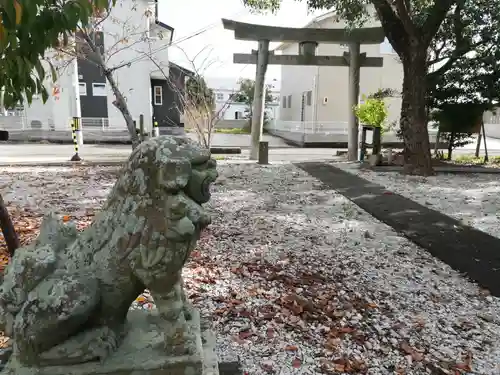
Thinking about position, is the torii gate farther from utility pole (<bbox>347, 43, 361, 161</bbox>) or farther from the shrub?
the shrub

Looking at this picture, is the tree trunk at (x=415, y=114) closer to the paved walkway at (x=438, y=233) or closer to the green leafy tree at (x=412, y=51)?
the green leafy tree at (x=412, y=51)

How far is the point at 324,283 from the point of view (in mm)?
3223

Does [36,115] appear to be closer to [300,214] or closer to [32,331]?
[300,214]

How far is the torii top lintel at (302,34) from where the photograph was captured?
10484 mm

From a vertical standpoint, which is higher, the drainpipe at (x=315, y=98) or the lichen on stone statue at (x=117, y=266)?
the drainpipe at (x=315, y=98)

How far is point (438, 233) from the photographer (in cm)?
458

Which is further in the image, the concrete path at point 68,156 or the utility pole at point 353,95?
the utility pole at point 353,95

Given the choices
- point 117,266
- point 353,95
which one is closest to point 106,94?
point 353,95

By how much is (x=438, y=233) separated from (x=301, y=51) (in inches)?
327

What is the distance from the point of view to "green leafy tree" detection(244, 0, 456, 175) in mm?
8070

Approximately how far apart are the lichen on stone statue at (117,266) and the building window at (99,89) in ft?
65.7

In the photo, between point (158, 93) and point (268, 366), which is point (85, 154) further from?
point (268, 366)

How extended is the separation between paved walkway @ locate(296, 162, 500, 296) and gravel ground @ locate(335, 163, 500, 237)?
0.25m

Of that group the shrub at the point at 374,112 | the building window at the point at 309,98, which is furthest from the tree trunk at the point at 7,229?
the building window at the point at 309,98
